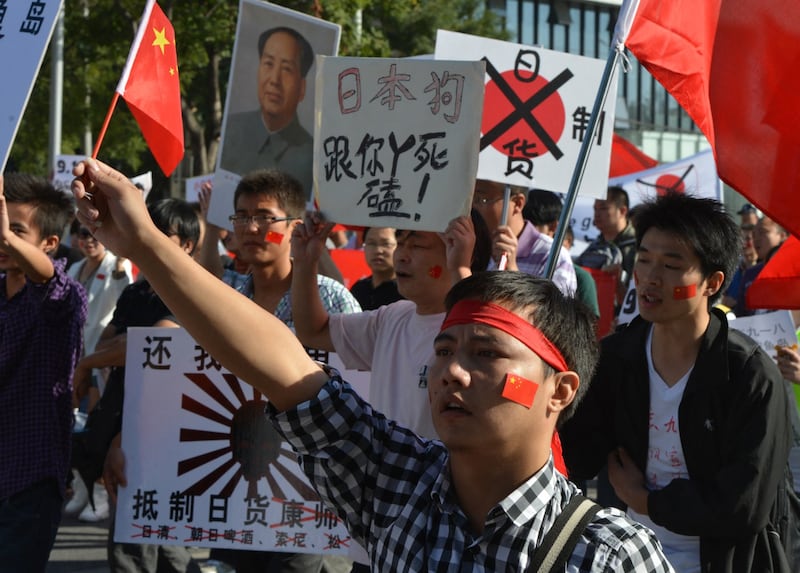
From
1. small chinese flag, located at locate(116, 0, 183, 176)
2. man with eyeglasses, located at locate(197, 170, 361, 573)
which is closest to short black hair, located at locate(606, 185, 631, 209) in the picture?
man with eyeglasses, located at locate(197, 170, 361, 573)

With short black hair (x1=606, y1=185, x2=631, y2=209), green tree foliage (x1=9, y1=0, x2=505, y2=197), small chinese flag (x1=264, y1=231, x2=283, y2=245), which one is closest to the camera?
small chinese flag (x1=264, y1=231, x2=283, y2=245)

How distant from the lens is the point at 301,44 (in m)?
5.95

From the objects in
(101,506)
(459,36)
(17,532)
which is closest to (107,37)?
(101,506)

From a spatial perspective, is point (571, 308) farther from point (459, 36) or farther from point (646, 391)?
point (459, 36)

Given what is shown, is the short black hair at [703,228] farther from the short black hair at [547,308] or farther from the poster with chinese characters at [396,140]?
the short black hair at [547,308]

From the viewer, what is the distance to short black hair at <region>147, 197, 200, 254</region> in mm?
5622

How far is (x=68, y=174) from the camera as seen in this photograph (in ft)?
45.7

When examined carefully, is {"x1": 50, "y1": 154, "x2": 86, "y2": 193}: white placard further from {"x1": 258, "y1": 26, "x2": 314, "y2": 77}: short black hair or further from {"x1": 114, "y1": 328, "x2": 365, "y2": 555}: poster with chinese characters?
{"x1": 114, "y1": 328, "x2": 365, "y2": 555}: poster with chinese characters

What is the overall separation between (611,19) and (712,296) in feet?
181

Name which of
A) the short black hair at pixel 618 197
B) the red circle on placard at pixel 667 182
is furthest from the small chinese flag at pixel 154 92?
the red circle on placard at pixel 667 182

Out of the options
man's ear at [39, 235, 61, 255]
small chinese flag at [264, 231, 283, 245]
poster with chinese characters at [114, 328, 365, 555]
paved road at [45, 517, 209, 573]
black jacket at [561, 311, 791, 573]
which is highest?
small chinese flag at [264, 231, 283, 245]

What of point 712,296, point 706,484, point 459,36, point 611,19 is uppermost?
point 611,19

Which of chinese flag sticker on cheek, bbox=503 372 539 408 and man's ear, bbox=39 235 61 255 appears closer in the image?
chinese flag sticker on cheek, bbox=503 372 539 408

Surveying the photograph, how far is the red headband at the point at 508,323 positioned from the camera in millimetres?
2188
